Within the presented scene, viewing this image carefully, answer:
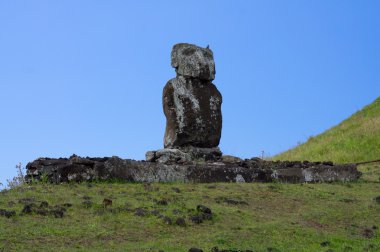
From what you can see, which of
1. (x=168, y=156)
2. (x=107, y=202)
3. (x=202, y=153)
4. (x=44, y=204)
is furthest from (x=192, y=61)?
(x=44, y=204)

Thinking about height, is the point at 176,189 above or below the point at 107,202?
above

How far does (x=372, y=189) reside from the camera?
1681cm

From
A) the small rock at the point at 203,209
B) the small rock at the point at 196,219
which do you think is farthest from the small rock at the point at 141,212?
the small rock at the point at 203,209

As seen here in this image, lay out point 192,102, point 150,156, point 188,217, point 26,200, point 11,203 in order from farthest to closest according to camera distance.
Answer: point 192,102, point 150,156, point 26,200, point 11,203, point 188,217

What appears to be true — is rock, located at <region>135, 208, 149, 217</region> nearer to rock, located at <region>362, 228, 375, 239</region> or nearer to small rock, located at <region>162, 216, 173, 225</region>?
small rock, located at <region>162, 216, 173, 225</region>

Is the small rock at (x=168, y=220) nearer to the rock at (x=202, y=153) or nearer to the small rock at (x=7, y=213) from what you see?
the small rock at (x=7, y=213)

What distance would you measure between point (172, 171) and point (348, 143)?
715 inches

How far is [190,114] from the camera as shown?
63.7 ft

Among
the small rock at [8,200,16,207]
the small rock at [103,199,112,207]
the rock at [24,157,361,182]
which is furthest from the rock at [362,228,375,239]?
the small rock at [8,200,16,207]

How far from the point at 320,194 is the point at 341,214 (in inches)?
76.0

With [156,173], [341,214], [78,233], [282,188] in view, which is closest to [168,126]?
[156,173]

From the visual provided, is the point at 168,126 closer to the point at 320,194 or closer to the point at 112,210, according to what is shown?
the point at 320,194

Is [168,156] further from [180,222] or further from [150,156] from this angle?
[180,222]

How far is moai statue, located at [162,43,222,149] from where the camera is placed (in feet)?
63.5
